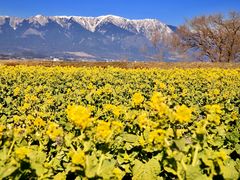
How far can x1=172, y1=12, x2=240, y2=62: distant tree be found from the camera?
6775cm

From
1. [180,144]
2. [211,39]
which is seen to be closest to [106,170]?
[180,144]

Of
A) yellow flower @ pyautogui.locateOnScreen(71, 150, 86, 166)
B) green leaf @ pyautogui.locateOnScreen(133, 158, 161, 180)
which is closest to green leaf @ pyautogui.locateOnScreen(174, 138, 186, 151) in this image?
green leaf @ pyautogui.locateOnScreen(133, 158, 161, 180)

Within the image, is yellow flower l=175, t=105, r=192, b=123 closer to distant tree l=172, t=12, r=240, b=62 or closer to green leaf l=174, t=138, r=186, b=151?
green leaf l=174, t=138, r=186, b=151

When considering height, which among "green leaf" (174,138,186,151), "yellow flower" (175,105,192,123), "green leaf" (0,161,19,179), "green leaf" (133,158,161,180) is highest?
"yellow flower" (175,105,192,123)

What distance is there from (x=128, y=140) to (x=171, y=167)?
951mm

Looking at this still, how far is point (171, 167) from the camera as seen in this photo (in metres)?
3.33

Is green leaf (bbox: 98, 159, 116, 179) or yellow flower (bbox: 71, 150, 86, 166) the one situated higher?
yellow flower (bbox: 71, 150, 86, 166)

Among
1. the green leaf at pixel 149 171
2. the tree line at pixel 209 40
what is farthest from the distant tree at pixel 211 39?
the green leaf at pixel 149 171

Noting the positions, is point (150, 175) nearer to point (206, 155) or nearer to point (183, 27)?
point (206, 155)

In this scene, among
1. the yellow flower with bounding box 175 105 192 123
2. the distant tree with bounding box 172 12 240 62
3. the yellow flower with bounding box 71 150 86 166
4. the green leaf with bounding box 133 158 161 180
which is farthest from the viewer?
the distant tree with bounding box 172 12 240 62

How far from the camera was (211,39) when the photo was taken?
2773 inches

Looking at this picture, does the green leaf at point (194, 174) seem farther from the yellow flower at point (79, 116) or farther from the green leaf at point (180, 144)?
the yellow flower at point (79, 116)

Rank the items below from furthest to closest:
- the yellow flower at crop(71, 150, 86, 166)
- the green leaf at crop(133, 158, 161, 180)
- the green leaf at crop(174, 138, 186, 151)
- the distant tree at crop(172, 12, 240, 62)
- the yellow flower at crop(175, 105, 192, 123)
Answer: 1. the distant tree at crop(172, 12, 240, 62)
2. the green leaf at crop(133, 158, 161, 180)
3. the green leaf at crop(174, 138, 186, 151)
4. the yellow flower at crop(175, 105, 192, 123)
5. the yellow flower at crop(71, 150, 86, 166)

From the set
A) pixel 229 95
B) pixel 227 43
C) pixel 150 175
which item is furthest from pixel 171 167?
pixel 227 43
